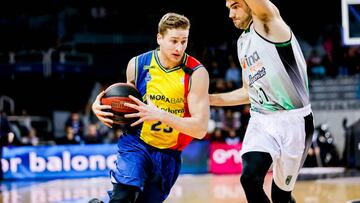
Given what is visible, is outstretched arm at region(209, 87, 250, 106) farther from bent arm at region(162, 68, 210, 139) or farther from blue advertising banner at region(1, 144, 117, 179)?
blue advertising banner at region(1, 144, 117, 179)

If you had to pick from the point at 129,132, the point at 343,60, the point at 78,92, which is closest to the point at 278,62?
the point at 129,132

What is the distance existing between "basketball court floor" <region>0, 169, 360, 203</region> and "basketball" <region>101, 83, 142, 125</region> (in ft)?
12.5

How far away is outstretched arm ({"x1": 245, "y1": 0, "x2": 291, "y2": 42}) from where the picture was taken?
4008 millimetres

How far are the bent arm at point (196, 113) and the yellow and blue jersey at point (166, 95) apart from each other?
0.07 m

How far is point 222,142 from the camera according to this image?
12.5 metres

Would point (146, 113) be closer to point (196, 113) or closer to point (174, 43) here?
point (196, 113)

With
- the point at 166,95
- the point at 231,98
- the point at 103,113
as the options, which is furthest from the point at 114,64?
the point at 103,113

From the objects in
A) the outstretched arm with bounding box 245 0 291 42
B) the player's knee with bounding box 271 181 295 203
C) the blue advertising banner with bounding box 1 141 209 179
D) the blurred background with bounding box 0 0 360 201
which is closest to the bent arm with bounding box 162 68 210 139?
the outstretched arm with bounding box 245 0 291 42

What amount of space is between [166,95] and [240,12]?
2.61 ft

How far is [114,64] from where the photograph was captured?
1658 centimetres

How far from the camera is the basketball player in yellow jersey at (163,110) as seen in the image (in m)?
4.04

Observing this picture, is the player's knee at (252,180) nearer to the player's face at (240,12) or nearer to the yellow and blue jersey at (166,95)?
the yellow and blue jersey at (166,95)

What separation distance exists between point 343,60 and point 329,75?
72cm

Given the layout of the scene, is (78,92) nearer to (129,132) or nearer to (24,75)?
(24,75)
